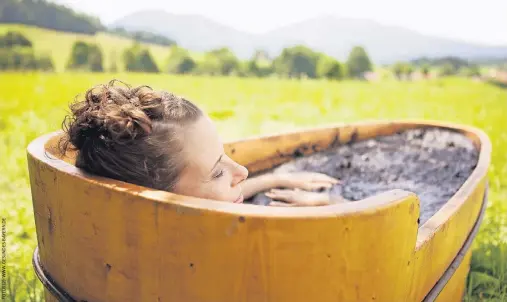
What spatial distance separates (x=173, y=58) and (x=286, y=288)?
34.7 feet

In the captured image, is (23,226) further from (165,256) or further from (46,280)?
(165,256)

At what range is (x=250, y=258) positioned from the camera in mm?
986

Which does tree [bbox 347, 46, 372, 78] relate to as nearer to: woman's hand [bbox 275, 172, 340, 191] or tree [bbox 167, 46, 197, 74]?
tree [bbox 167, 46, 197, 74]

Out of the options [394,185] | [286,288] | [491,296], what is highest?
[286,288]

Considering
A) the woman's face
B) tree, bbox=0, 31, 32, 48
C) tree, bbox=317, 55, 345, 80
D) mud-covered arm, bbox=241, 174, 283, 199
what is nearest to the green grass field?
the woman's face

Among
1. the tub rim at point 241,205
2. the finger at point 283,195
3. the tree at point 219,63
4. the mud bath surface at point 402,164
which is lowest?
the tree at point 219,63

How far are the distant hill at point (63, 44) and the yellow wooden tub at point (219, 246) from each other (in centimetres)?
885

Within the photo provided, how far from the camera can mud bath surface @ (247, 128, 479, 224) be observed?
247 cm

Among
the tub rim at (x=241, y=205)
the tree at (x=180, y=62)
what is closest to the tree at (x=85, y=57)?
the tree at (x=180, y=62)

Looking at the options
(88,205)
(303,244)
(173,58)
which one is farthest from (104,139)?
(173,58)

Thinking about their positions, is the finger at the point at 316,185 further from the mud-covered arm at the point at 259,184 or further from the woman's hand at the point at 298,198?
the woman's hand at the point at 298,198

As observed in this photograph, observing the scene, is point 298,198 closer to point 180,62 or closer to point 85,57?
point 85,57

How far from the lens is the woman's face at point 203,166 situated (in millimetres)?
1290

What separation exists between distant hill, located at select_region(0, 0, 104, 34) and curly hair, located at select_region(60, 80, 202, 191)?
10.5 metres
